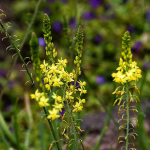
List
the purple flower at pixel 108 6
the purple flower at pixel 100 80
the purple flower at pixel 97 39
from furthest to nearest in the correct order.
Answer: the purple flower at pixel 108 6
the purple flower at pixel 97 39
the purple flower at pixel 100 80

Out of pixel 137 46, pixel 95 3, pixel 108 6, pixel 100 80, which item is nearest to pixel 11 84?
pixel 100 80

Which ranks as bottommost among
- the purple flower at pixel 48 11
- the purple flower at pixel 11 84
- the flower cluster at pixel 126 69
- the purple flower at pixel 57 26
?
the flower cluster at pixel 126 69

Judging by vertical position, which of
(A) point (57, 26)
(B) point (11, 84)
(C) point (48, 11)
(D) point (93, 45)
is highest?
(C) point (48, 11)

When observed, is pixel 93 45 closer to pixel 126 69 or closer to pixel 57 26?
pixel 57 26

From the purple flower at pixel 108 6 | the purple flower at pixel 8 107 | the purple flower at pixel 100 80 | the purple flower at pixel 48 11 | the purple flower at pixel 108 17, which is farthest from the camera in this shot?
the purple flower at pixel 48 11

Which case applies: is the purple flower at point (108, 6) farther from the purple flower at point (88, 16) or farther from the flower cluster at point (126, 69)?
the flower cluster at point (126, 69)

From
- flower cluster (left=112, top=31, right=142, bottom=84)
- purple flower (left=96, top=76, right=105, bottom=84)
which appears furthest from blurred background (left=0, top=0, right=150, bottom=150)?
flower cluster (left=112, top=31, right=142, bottom=84)

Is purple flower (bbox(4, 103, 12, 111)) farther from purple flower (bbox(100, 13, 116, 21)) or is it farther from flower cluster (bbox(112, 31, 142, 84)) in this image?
flower cluster (bbox(112, 31, 142, 84))

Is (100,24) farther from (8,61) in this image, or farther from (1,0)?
(1,0)

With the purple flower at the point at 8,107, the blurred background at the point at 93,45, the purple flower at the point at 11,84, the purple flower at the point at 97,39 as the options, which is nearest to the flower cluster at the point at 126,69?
the blurred background at the point at 93,45
